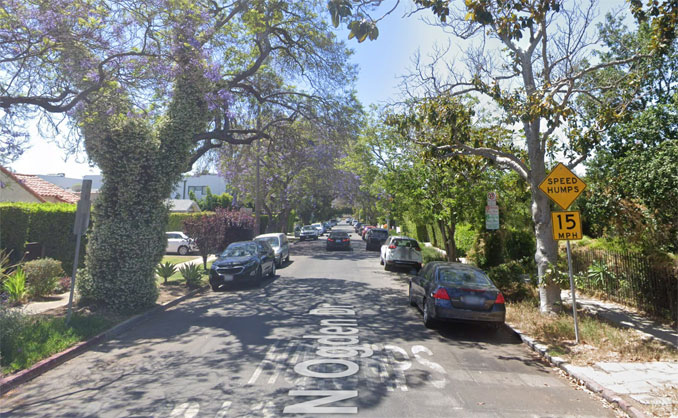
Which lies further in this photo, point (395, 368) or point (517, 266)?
point (517, 266)

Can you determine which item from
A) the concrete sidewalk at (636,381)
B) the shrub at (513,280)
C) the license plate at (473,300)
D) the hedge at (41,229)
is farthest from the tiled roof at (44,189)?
the concrete sidewalk at (636,381)

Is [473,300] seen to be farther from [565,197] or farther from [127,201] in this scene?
[127,201]

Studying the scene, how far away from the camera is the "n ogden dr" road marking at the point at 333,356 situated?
4863 mm

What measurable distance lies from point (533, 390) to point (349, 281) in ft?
34.1

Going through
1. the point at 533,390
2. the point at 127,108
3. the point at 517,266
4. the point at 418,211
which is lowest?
the point at 533,390

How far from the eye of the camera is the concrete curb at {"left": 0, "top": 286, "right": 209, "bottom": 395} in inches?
228

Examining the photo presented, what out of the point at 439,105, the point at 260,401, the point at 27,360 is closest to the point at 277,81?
the point at 439,105

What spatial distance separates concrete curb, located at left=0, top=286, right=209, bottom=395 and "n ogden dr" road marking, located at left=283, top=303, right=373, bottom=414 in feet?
12.3

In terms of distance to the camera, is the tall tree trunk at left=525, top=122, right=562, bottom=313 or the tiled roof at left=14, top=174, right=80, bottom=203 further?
the tiled roof at left=14, top=174, right=80, bottom=203

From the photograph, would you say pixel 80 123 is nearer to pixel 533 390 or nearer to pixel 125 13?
pixel 125 13

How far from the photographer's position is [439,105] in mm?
11195

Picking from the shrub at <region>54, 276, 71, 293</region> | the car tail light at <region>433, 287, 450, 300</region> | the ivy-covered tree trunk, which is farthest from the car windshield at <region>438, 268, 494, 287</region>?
the shrub at <region>54, 276, 71, 293</region>

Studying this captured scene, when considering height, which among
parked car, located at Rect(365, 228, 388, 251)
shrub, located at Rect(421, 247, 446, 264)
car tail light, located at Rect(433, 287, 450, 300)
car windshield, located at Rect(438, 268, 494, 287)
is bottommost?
car tail light, located at Rect(433, 287, 450, 300)

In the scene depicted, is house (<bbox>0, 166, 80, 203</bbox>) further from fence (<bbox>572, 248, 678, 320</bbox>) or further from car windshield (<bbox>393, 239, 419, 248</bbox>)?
fence (<bbox>572, 248, 678, 320</bbox>)
